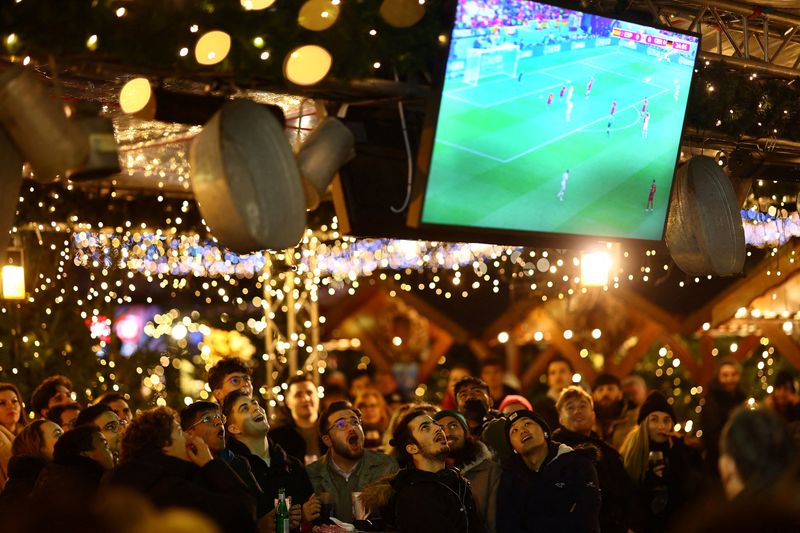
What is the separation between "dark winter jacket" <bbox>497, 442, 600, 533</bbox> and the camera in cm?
650

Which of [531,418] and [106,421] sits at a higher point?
[106,421]

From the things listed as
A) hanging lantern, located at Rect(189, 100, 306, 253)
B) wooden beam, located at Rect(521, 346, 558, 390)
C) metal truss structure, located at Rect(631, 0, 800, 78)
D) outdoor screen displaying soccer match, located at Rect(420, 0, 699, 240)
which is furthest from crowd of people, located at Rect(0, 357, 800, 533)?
wooden beam, located at Rect(521, 346, 558, 390)

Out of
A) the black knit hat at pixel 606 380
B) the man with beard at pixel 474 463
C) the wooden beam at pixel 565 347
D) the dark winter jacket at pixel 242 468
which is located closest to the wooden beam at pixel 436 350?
the wooden beam at pixel 565 347

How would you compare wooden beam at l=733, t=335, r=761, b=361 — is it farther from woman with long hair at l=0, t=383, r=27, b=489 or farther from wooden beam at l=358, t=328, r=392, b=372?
woman with long hair at l=0, t=383, r=27, b=489

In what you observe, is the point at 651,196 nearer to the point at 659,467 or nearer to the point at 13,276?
the point at 659,467

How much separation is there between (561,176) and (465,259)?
294 inches

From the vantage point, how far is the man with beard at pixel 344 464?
6980 mm

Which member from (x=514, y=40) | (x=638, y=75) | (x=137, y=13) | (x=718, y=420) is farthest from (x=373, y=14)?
(x=718, y=420)

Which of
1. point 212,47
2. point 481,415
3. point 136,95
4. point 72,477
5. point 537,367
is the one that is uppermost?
point 212,47

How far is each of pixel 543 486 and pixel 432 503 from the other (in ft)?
2.86

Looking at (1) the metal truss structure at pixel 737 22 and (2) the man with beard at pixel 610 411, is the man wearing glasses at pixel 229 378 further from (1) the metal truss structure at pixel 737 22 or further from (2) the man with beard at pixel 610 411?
(2) the man with beard at pixel 610 411

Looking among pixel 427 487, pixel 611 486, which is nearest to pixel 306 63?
pixel 427 487

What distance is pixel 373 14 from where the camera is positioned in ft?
17.3

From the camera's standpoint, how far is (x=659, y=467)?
794 cm
